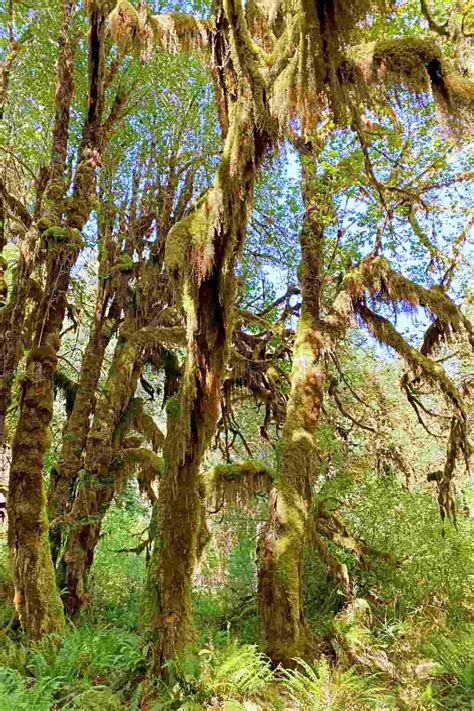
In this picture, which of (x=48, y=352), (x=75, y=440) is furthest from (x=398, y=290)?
(x=75, y=440)

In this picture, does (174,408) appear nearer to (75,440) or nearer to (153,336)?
(153,336)

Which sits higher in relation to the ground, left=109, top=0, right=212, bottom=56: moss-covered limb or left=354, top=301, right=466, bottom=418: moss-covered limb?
left=109, top=0, right=212, bottom=56: moss-covered limb

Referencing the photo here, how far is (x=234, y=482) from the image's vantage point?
23.1ft

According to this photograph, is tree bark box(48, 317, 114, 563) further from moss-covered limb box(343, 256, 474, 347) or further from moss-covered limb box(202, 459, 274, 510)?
moss-covered limb box(343, 256, 474, 347)

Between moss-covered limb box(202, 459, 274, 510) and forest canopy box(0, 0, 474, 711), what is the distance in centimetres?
4

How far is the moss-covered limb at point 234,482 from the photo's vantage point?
6.92 metres

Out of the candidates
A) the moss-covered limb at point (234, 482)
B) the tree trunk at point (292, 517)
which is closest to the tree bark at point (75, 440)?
the moss-covered limb at point (234, 482)

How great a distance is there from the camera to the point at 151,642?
478 cm

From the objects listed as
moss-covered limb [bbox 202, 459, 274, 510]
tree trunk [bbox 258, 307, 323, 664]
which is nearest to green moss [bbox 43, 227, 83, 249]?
moss-covered limb [bbox 202, 459, 274, 510]

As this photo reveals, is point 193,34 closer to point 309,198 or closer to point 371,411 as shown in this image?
point 309,198

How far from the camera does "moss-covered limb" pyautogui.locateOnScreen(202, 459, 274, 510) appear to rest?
22.7ft

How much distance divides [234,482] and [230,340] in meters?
2.76

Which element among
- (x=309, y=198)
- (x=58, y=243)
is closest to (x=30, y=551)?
(x=58, y=243)

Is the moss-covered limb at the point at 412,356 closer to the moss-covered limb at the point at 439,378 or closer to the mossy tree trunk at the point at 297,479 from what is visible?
the moss-covered limb at the point at 439,378
